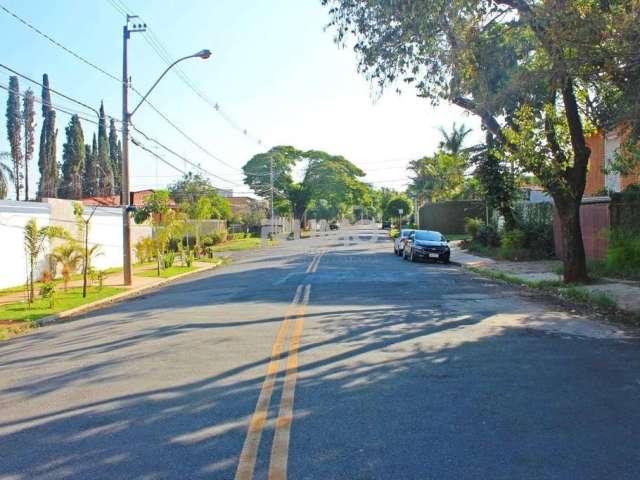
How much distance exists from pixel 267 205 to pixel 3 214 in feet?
204

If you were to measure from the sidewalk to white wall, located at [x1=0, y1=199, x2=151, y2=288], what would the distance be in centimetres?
1338

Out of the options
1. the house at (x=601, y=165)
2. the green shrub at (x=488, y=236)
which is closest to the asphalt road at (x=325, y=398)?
the house at (x=601, y=165)

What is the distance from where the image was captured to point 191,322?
10.8 metres

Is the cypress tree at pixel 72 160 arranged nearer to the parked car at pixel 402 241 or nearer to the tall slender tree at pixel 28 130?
the tall slender tree at pixel 28 130

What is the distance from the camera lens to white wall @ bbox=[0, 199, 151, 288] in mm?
18609

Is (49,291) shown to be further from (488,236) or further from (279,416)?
(488,236)

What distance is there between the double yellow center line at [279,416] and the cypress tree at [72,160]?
6008 cm

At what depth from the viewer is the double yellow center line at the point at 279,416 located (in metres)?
4.13

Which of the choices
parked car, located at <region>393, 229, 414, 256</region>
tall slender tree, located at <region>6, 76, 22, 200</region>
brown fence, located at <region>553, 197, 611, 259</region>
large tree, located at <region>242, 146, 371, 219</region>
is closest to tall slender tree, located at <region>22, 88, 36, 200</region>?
tall slender tree, located at <region>6, 76, 22, 200</region>

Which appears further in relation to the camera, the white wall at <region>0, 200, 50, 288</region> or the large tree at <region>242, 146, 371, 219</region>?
the large tree at <region>242, 146, 371, 219</region>

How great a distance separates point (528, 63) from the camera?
12.2 meters

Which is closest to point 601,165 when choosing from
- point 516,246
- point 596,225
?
point 516,246

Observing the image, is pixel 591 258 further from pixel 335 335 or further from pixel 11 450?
pixel 11 450

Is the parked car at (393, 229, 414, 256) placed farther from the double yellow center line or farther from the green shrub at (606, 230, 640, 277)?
the double yellow center line
